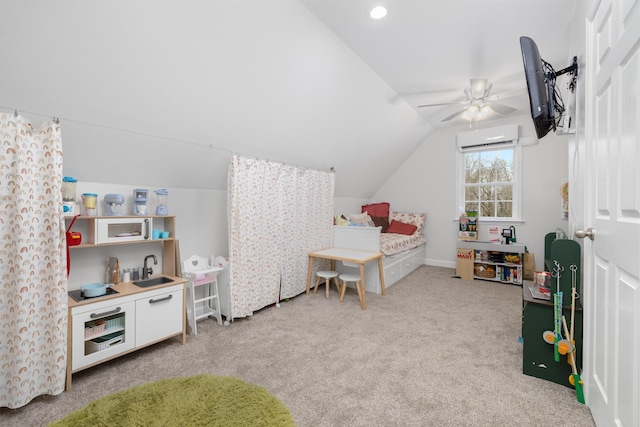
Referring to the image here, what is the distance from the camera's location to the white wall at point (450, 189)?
A: 4398 millimetres

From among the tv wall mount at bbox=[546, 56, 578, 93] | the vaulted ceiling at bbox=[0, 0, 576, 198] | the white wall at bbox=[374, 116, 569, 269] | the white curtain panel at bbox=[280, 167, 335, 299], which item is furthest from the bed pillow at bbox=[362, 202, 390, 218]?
the tv wall mount at bbox=[546, 56, 578, 93]

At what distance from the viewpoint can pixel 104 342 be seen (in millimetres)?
2027

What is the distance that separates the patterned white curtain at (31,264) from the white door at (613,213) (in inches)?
114

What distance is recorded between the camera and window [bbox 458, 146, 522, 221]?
4742 millimetres

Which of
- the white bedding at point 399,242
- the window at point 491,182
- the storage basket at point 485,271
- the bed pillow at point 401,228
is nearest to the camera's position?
the white bedding at point 399,242

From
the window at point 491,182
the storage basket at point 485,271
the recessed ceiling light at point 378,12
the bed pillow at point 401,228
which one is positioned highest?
the recessed ceiling light at point 378,12

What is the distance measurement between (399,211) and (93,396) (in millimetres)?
5252

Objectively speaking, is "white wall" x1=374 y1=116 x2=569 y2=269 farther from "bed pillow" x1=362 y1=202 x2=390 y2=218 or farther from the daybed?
"bed pillow" x1=362 y1=202 x2=390 y2=218

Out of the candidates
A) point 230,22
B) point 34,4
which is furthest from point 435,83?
point 34,4

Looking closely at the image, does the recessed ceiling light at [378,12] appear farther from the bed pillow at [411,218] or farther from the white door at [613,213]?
the bed pillow at [411,218]

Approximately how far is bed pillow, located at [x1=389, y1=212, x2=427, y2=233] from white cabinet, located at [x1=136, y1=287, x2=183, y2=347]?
4.19 metres

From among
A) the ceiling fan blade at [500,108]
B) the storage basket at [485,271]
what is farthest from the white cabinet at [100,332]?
the storage basket at [485,271]

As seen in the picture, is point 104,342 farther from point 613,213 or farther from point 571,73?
point 571,73

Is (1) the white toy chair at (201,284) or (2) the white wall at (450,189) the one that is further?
(2) the white wall at (450,189)
